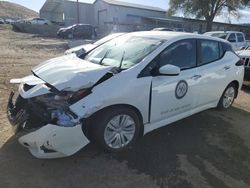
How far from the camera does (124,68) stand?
144 inches

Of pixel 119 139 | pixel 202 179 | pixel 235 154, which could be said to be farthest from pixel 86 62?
pixel 235 154

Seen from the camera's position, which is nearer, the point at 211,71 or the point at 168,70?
the point at 168,70

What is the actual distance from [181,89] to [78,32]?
88.7 ft

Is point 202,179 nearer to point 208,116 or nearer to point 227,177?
point 227,177

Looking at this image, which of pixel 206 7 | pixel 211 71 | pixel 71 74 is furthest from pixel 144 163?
pixel 206 7

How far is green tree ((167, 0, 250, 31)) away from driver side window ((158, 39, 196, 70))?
3159 centimetres

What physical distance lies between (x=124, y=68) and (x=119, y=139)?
97cm

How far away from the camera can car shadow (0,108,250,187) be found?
3.08 meters

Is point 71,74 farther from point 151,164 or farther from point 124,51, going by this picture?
point 151,164

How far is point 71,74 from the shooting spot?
3.40 meters

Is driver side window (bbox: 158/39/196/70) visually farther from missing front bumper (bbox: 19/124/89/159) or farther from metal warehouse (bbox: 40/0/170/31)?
metal warehouse (bbox: 40/0/170/31)

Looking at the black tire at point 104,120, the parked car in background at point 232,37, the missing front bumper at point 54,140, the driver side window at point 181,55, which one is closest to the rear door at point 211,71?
the driver side window at point 181,55

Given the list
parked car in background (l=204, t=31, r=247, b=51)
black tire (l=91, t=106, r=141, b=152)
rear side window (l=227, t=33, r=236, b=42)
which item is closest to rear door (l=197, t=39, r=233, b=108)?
black tire (l=91, t=106, r=141, b=152)

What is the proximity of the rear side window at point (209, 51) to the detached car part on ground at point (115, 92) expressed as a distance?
2 cm
